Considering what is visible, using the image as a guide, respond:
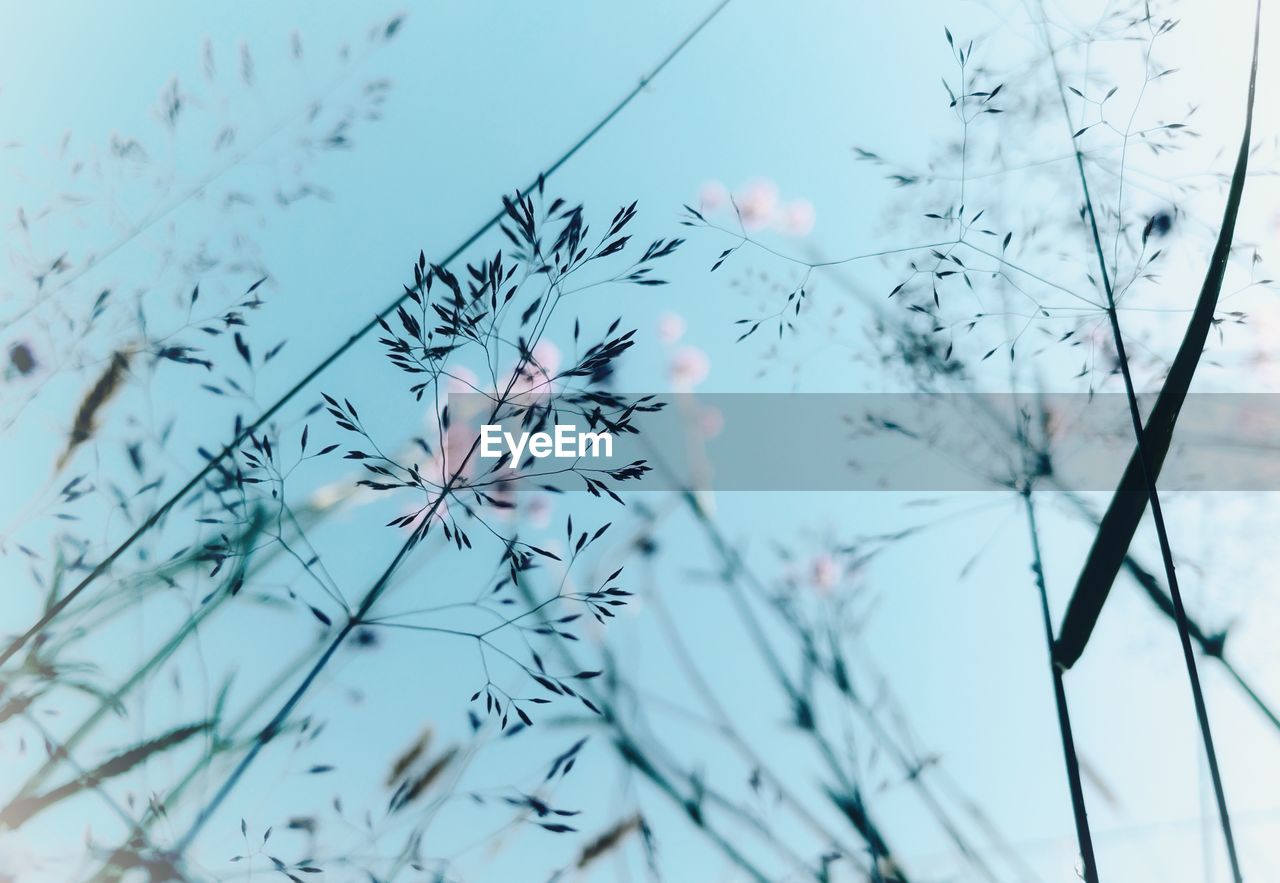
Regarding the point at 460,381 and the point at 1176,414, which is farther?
the point at 460,381

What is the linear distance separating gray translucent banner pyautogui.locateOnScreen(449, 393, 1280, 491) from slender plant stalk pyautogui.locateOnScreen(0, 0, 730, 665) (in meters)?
0.14

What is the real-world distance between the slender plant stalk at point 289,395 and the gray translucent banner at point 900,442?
14 cm

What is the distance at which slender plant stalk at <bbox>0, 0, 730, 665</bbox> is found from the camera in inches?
27.9

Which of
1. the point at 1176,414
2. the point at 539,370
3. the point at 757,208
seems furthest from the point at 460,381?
the point at 1176,414

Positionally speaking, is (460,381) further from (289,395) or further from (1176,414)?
(1176,414)

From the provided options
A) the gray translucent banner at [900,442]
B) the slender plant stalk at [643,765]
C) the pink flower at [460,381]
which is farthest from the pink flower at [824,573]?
the pink flower at [460,381]

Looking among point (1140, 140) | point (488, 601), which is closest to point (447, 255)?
point (488, 601)

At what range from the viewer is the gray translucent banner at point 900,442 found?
757mm

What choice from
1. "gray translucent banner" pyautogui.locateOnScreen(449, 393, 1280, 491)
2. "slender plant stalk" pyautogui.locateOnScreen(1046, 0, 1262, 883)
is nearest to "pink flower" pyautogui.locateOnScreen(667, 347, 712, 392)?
"gray translucent banner" pyautogui.locateOnScreen(449, 393, 1280, 491)

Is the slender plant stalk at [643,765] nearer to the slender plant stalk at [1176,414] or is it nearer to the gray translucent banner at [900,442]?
the gray translucent banner at [900,442]

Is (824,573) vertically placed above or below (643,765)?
above

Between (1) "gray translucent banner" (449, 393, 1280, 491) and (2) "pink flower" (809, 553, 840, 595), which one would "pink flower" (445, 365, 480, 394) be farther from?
(2) "pink flower" (809, 553, 840, 595)

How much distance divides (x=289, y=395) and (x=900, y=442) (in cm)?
61

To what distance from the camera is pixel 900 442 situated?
80 cm
